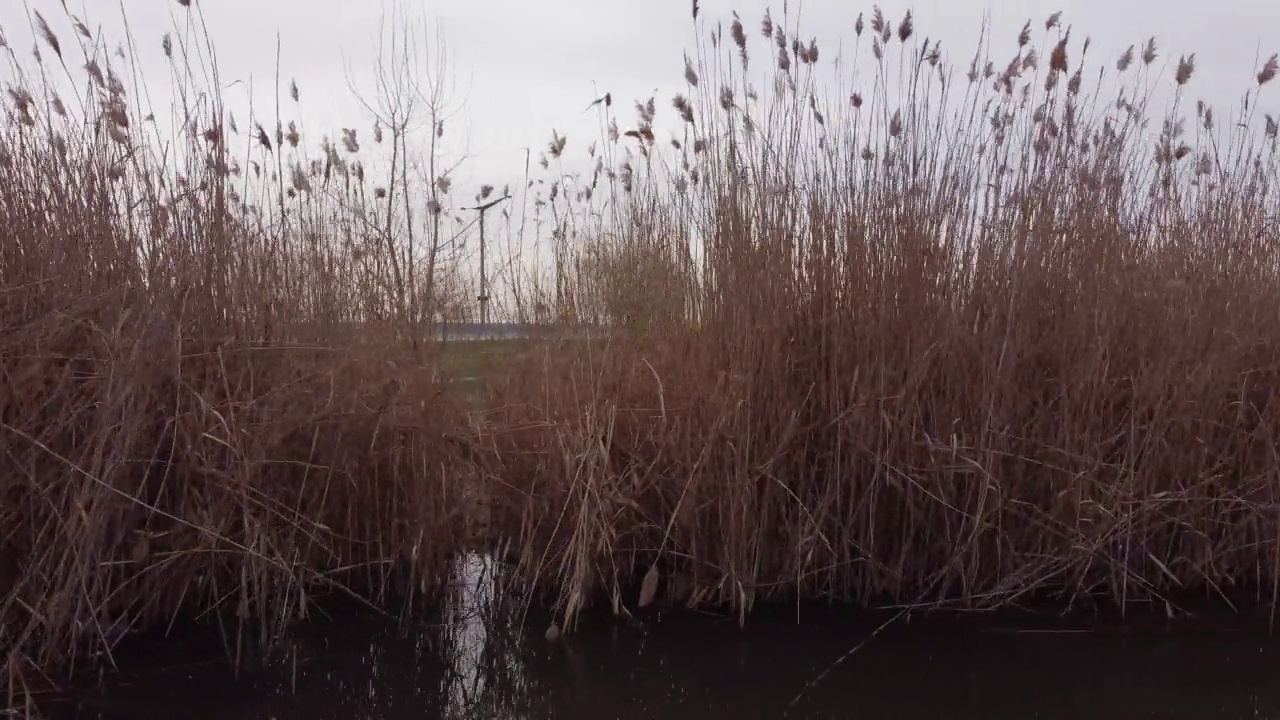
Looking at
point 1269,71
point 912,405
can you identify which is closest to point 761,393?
point 912,405

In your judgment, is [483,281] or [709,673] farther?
[483,281]

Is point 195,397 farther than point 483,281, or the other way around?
point 483,281

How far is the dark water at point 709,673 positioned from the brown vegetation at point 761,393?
17cm

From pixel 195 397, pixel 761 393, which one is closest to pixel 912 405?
A: pixel 761 393

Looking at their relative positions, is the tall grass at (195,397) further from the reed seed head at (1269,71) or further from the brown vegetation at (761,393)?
the reed seed head at (1269,71)

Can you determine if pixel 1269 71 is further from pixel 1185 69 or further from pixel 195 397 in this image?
pixel 195 397

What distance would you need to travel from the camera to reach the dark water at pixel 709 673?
242cm

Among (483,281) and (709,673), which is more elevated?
(483,281)

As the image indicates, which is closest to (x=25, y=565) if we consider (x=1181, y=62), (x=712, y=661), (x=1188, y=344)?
(x=712, y=661)

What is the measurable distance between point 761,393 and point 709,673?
2.83ft

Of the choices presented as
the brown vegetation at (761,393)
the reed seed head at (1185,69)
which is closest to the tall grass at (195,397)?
the brown vegetation at (761,393)

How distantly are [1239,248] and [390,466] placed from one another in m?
3.04

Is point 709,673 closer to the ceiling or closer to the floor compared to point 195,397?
closer to the floor

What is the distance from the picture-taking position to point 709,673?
8.76 ft
